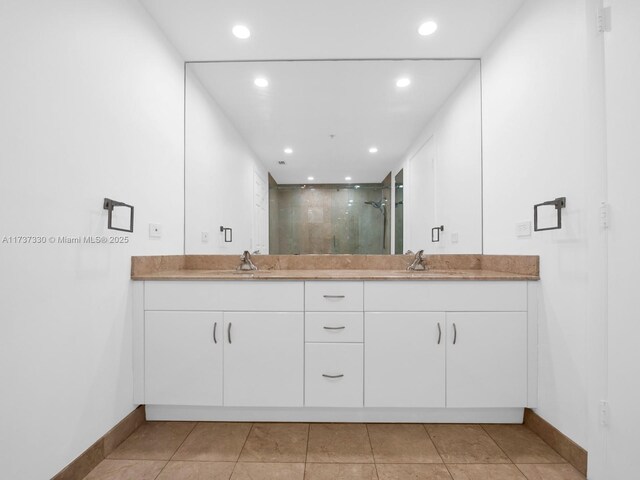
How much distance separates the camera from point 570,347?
141cm

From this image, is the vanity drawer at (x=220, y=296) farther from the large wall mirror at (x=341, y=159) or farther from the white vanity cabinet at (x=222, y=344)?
the large wall mirror at (x=341, y=159)

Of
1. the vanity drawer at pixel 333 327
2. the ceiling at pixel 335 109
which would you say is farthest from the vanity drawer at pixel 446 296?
the ceiling at pixel 335 109

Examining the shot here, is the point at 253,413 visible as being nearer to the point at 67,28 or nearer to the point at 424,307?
the point at 424,307

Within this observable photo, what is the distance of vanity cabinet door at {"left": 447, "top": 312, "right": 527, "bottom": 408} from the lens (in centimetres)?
161

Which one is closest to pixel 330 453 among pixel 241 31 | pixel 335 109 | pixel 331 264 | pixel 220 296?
pixel 220 296

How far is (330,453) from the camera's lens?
146 cm

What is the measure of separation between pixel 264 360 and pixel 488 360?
3.99ft

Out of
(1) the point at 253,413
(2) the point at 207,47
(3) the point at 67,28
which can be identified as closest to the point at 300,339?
(1) the point at 253,413

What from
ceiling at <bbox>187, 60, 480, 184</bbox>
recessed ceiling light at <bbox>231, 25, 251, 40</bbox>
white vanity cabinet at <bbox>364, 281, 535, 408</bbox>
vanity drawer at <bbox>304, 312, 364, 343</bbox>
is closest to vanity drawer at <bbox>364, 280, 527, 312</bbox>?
white vanity cabinet at <bbox>364, 281, 535, 408</bbox>

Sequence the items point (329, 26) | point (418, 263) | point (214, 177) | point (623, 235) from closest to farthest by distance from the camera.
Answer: point (623, 235)
point (329, 26)
point (418, 263)
point (214, 177)

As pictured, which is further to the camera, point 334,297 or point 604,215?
point 334,297

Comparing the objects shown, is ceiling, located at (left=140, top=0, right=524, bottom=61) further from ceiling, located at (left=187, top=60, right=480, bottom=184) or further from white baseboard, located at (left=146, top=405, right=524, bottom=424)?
white baseboard, located at (left=146, top=405, right=524, bottom=424)

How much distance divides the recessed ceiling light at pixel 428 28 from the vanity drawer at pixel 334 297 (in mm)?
Result: 1604

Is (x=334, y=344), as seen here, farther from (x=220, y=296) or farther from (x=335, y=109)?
(x=335, y=109)
